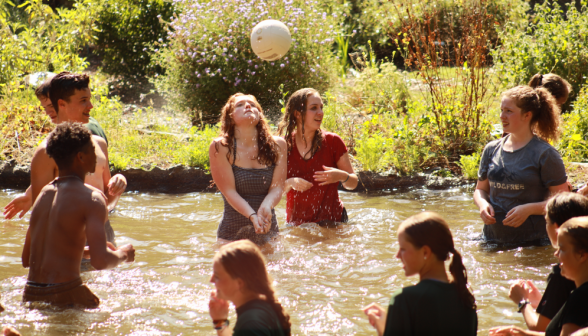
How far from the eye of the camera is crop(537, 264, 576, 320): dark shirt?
2873mm

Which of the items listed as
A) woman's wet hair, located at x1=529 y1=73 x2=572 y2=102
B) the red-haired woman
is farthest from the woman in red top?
woman's wet hair, located at x1=529 y1=73 x2=572 y2=102

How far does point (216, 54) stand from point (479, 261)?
24.3ft

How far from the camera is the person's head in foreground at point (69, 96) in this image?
443 cm

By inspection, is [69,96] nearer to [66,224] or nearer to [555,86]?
[66,224]

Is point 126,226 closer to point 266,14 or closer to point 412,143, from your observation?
point 412,143

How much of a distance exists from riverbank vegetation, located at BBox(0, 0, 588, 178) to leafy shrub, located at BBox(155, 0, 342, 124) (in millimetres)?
23

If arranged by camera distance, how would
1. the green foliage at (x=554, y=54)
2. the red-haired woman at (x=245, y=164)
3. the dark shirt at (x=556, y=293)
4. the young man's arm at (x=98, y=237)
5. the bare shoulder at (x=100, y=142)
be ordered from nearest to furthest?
the dark shirt at (x=556, y=293) < the young man's arm at (x=98, y=237) < the bare shoulder at (x=100, y=142) < the red-haired woman at (x=245, y=164) < the green foliage at (x=554, y=54)

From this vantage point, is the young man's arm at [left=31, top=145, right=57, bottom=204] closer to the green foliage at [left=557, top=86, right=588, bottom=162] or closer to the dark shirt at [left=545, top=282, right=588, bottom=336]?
the dark shirt at [left=545, top=282, right=588, bottom=336]

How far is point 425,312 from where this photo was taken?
7.88 ft

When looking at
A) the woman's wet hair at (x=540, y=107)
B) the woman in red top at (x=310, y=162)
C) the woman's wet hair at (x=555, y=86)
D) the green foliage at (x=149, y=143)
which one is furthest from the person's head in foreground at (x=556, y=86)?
the green foliage at (x=149, y=143)

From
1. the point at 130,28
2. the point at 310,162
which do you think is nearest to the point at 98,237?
the point at 310,162

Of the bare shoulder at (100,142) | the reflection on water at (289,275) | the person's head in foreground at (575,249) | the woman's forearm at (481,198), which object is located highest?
the bare shoulder at (100,142)

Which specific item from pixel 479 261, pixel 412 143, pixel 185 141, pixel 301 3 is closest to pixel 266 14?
pixel 301 3

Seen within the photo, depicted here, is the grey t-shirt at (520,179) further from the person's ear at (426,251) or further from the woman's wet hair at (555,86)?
the person's ear at (426,251)
